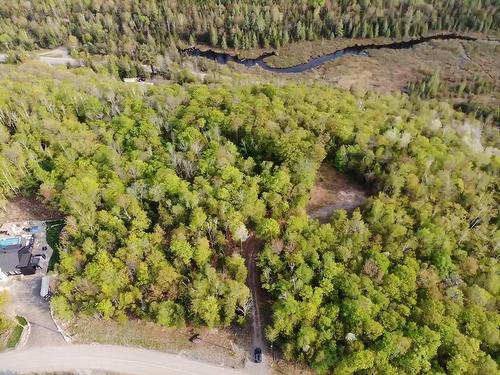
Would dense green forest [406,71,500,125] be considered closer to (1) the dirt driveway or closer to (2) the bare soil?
(2) the bare soil

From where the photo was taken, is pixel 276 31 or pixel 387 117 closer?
pixel 387 117

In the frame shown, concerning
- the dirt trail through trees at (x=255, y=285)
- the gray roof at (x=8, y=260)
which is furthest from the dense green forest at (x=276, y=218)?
the gray roof at (x=8, y=260)

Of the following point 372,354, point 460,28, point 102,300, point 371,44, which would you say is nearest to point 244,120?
point 102,300

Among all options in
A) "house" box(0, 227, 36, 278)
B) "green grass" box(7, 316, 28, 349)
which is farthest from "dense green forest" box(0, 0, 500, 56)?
"green grass" box(7, 316, 28, 349)

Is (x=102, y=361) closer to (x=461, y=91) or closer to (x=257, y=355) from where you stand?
(x=257, y=355)

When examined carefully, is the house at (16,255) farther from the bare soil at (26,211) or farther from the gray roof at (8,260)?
the bare soil at (26,211)

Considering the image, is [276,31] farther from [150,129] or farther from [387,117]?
[150,129]

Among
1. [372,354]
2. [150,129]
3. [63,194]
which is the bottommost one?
[372,354]

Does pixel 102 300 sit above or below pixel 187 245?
below
